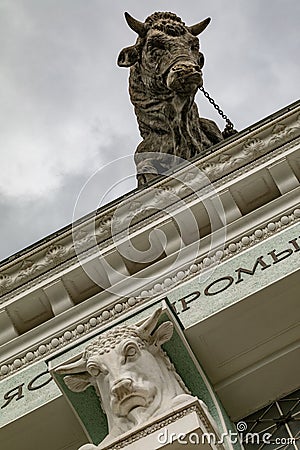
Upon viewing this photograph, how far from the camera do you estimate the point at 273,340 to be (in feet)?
26.4

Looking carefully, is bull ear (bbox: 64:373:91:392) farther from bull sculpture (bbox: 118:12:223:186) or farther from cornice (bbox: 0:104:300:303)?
bull sculpture (bbox: 118:12:223:186)

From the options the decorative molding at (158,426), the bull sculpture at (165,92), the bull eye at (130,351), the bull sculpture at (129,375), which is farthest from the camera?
the bull sculpture at (165,92)

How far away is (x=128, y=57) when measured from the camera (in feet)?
43.2


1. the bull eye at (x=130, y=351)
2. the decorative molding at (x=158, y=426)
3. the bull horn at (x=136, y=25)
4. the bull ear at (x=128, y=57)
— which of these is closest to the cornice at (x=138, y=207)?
the bull eye at (x=130, y=351)

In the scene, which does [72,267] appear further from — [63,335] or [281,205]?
[281,205]

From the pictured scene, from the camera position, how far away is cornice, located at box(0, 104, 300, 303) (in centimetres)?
934

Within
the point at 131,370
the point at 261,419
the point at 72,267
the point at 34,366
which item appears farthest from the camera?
the point at 72,267

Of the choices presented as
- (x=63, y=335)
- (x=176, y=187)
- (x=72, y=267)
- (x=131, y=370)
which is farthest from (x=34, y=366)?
(x=176, y=187)

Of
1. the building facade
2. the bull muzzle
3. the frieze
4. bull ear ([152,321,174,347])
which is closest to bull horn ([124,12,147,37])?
the bull muzzle

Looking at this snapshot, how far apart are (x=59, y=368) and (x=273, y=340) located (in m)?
1.68

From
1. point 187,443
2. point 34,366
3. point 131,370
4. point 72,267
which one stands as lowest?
point 187,443

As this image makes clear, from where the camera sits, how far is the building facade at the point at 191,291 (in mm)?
7969

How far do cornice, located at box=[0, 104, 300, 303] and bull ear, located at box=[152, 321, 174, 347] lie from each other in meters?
1.73

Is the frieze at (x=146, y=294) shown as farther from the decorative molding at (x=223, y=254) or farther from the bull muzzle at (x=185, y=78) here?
the bull muzzle at (x=185, y=78)
